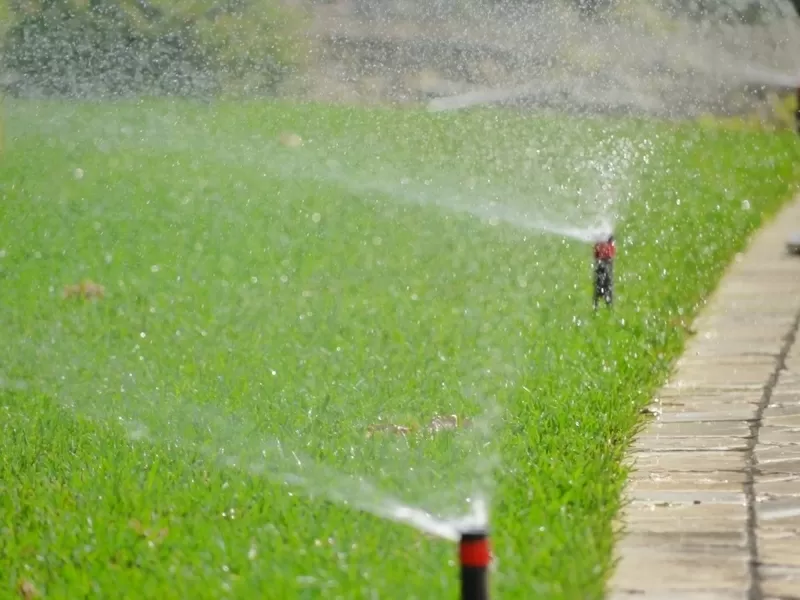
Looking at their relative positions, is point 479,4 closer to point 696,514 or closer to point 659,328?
point 659,328

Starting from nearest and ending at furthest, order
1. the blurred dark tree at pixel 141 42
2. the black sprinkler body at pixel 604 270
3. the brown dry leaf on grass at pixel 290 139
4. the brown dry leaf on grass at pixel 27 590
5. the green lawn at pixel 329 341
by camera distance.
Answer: the brown dry leaf on grass at pixel 27 590, the green lawn at pixel 329 341, the black sprinkler body at pixel 604 270, the blurred dark tree at pixel 141 42, the brown dry leaf on grass at pixel 290 139

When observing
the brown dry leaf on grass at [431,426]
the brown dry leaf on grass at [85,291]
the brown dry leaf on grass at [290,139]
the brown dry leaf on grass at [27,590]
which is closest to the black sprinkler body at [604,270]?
the brown dry leaf on grass at [431,426]

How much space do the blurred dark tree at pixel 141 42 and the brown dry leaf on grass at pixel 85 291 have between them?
4026 mm

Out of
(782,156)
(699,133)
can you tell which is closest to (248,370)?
(782,156)

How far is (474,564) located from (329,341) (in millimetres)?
3863

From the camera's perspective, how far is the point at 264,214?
11.1 metres

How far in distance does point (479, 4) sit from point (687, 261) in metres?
5.96

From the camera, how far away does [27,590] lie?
4.03m

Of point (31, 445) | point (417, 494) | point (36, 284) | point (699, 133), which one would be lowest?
point (699, 133)

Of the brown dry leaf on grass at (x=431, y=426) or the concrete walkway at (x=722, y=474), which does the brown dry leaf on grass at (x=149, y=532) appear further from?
the concrete walkway at (x=722, y=474)

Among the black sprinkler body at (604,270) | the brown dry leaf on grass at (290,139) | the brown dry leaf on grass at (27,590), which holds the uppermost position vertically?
the brown dry leaf on grass at (27,590)

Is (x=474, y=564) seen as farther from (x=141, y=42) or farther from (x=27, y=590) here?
(x=141, y=42)

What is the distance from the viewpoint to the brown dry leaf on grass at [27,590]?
13.1 feet

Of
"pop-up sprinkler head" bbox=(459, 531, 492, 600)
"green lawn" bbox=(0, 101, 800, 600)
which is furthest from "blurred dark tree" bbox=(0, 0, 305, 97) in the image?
"pop-up sprinkler head" bbox=(459, 531, 492, 600)
